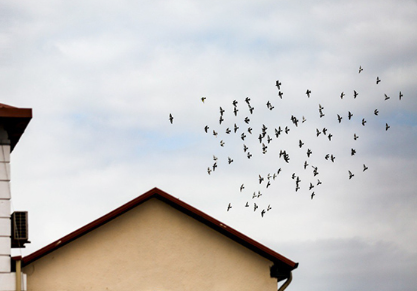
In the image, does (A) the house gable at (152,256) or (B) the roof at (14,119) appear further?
(A) the house gable at (152,256)

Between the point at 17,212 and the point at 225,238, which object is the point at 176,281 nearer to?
the point at 225,238

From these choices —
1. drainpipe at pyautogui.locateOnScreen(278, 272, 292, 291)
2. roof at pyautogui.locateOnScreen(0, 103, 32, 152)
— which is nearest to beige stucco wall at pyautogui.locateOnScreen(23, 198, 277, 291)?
drainpipe at pyautogui.locateOnScreen(278, 272, 292, 291)

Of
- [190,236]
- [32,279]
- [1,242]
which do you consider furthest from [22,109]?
[190,236]

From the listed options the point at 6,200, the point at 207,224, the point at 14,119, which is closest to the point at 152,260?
the point at 207,224

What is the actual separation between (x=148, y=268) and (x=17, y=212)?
14.0 ft

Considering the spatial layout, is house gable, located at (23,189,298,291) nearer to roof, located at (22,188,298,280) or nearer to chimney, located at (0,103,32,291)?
roof, located at (22,188,298,280)

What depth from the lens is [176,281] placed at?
71.4 feet

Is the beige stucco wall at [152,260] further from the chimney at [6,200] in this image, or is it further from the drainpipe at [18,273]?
the chimney at [6,200]

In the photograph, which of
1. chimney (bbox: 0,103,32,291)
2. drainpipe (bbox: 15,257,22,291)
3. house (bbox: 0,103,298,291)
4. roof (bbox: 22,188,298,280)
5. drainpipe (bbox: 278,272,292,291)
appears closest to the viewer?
chimney (bbox: 0,103,32,291)

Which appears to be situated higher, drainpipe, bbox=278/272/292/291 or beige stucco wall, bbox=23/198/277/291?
beige stucco wall, bbox=23/198/277/291

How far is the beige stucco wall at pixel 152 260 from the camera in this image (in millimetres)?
20938

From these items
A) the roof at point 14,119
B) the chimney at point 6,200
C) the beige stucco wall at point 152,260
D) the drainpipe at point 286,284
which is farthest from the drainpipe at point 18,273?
the drainpipe at point 286,284

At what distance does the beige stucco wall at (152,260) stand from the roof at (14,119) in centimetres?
366

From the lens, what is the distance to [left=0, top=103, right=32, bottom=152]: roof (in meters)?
19.1
